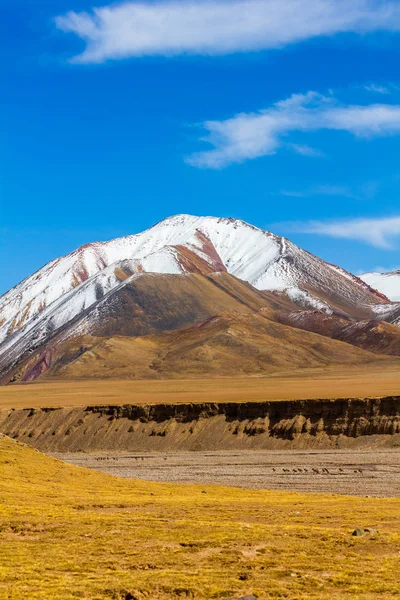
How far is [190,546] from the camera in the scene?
81.1 feet

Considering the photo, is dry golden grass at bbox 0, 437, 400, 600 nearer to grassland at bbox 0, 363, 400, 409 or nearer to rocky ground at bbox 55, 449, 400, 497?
rocky ground at bbox 55, 449, 400, 497

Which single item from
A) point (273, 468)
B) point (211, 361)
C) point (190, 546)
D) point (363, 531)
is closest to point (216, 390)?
point (273, 468)

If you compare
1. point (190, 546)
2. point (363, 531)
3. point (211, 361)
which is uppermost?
point (211, 361)

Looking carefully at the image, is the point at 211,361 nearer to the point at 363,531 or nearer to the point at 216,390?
the point at 216,390

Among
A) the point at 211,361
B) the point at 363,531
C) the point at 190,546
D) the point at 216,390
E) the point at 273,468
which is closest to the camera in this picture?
the point at 190,546

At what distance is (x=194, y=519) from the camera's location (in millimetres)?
30891

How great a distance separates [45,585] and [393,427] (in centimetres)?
5929

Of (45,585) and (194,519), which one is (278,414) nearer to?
(194,519)

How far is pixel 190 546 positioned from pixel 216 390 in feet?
319

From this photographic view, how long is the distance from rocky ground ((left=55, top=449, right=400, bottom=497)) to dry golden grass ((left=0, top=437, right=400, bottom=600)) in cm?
1313

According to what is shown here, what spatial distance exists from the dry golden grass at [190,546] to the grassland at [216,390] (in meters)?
56.8

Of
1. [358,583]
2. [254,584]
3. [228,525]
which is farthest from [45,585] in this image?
[228,525]

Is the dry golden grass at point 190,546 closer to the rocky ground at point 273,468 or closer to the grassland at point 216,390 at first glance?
the rocky ground at point 273,468

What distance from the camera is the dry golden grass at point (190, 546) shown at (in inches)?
754
